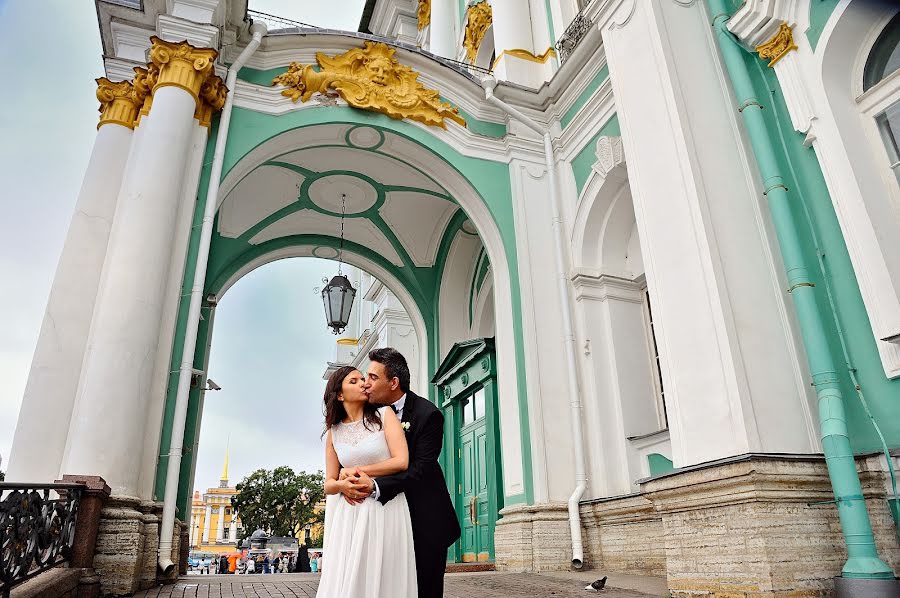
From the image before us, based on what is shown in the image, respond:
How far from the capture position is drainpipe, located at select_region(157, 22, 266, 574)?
553 cm

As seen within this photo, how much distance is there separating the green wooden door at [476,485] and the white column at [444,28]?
763cm

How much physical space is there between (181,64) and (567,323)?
17.1 feet

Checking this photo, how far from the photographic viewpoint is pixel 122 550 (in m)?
4.74

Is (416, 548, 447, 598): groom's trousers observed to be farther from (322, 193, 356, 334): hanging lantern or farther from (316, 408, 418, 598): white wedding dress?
(322, 193, 356, 334): hanging lantern

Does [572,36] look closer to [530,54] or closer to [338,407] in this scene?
[530,54]

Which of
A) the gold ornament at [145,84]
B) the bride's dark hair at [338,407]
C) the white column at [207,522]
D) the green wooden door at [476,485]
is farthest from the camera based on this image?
the white column at [207,522]

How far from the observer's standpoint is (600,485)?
22.4 ft

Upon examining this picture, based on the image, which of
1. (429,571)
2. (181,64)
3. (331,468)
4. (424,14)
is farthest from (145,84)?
(424,14)

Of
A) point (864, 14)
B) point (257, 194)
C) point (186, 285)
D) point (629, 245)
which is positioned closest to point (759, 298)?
point (864, 14)

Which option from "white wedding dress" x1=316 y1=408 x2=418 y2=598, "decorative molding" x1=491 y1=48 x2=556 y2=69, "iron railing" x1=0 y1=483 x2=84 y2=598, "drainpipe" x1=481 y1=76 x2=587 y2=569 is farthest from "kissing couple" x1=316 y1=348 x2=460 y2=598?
"decorative molding" x1=491 y1=48 x2=556 y2=69

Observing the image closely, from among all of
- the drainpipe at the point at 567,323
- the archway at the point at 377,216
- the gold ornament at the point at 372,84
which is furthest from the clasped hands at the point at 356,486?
the gold ornament at the point at 372,84

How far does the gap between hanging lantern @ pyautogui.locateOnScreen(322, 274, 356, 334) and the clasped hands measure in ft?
22.6

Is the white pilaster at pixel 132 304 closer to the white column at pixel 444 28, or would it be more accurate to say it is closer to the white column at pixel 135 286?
the white column at pixel 135 286

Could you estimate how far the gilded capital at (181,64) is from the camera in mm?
6668
